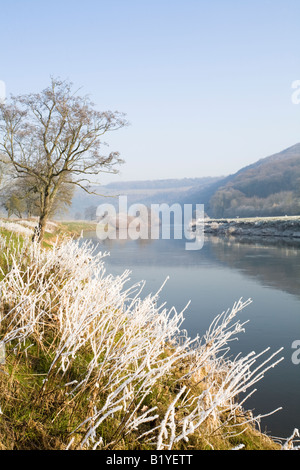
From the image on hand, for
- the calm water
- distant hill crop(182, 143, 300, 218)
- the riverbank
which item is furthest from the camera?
distant hill crop(182, 143, 300, 218)

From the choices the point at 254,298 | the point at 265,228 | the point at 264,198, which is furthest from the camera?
the point at 264,198

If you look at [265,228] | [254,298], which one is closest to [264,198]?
[265,228]

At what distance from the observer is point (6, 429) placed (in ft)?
9.46

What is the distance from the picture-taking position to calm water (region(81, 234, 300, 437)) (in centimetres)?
630

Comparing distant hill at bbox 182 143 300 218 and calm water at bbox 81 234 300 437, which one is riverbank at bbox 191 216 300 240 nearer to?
distant hill at bbox 182 143 300 218

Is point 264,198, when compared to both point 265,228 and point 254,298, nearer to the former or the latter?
point 265,228

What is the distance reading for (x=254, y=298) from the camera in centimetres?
1427

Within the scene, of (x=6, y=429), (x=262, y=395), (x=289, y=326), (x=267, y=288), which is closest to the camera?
(x=6, y=429)

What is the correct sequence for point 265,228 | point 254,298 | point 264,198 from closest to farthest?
point 254,298
point 265,228
point 264,198

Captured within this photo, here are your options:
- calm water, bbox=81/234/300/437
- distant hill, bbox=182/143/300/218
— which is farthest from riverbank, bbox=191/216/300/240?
calm water, bbox=81/234/300/437

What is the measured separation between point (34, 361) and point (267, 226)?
53.6 meters
